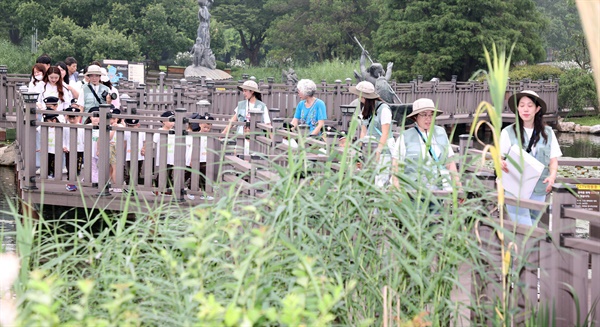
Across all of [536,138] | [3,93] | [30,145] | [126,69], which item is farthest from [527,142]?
[126,69]

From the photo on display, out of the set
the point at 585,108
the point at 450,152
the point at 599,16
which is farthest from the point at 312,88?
the point at 585,108

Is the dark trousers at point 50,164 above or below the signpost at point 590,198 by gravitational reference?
below

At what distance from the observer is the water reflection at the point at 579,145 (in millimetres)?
24775

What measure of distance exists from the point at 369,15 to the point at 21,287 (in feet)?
154

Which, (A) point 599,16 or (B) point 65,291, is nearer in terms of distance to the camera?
(A) point 599,16

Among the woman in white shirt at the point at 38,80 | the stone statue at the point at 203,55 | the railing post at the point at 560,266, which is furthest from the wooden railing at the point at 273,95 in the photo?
the railing post at the point at 560,266

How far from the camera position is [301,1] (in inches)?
2063

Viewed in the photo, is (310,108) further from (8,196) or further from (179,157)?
(8,196)

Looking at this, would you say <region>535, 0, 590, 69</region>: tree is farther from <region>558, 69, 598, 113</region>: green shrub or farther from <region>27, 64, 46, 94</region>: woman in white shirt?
<region>27, 64, 46, 94</region>: woman in white shirt

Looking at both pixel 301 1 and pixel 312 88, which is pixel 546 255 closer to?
pixel 312 88

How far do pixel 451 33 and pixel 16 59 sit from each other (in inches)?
659

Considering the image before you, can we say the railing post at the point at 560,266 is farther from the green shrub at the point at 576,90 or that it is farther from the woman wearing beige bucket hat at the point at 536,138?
the green shrub at the point at 576,90

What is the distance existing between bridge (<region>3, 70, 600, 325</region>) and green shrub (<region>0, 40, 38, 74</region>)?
17589mm

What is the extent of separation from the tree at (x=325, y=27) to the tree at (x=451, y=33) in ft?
29.0
